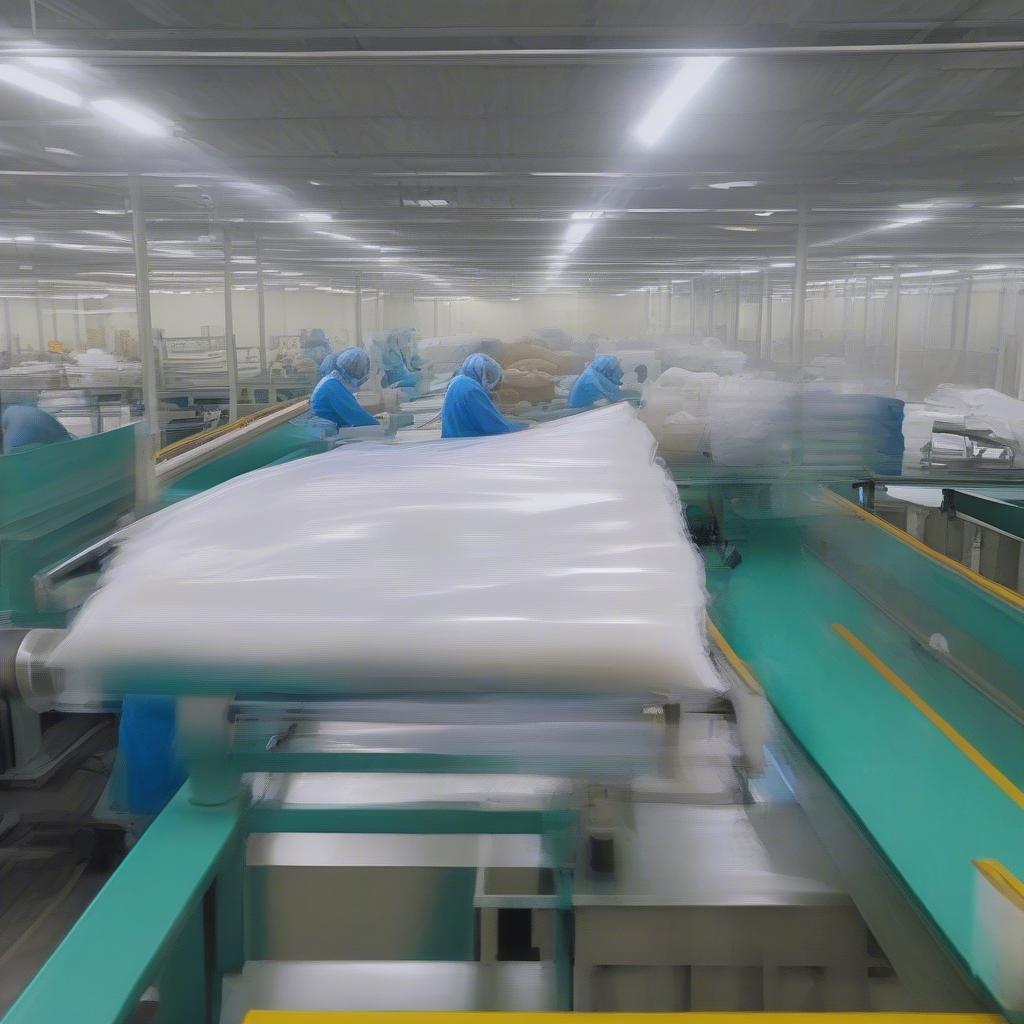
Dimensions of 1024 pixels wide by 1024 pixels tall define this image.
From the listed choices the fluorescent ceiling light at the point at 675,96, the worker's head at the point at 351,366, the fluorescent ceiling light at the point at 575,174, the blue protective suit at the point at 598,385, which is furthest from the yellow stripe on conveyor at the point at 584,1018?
the worker's head at the point at 351,366

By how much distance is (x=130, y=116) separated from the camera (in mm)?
3340

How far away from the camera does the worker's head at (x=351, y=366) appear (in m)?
5.02

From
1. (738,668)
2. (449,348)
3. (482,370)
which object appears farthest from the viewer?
(449,348)

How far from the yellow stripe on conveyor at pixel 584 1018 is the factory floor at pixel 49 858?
213 centimetres

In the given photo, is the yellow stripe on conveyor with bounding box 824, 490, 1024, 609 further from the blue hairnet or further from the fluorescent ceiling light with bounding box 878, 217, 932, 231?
the fluorescent ceiling light with bounding box 878, 217, 932, 231

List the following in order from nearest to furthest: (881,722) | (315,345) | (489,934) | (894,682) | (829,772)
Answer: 1. (489,934)
2. (829,772)
3. (881,722)
4. (894,682)
5. (315,345)

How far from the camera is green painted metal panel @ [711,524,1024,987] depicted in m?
1.63

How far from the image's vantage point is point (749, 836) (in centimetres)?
118

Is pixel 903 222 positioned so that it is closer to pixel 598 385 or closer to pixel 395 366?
pixel 598 385

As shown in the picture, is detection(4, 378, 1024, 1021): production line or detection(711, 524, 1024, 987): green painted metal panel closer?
detection(4, 378, 1024, 1021): production line

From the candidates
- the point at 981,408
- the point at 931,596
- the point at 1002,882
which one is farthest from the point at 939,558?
the point at 981,408

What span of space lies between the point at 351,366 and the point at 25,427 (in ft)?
7.10

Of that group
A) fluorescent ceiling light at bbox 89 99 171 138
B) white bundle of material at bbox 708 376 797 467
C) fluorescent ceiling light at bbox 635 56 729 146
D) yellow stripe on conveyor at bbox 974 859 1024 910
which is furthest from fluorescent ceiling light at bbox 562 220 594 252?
yellow stripe on conveyor at bbox 974 859 1024 910

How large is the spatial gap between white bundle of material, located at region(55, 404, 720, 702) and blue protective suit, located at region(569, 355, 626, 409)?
381 centimetres
